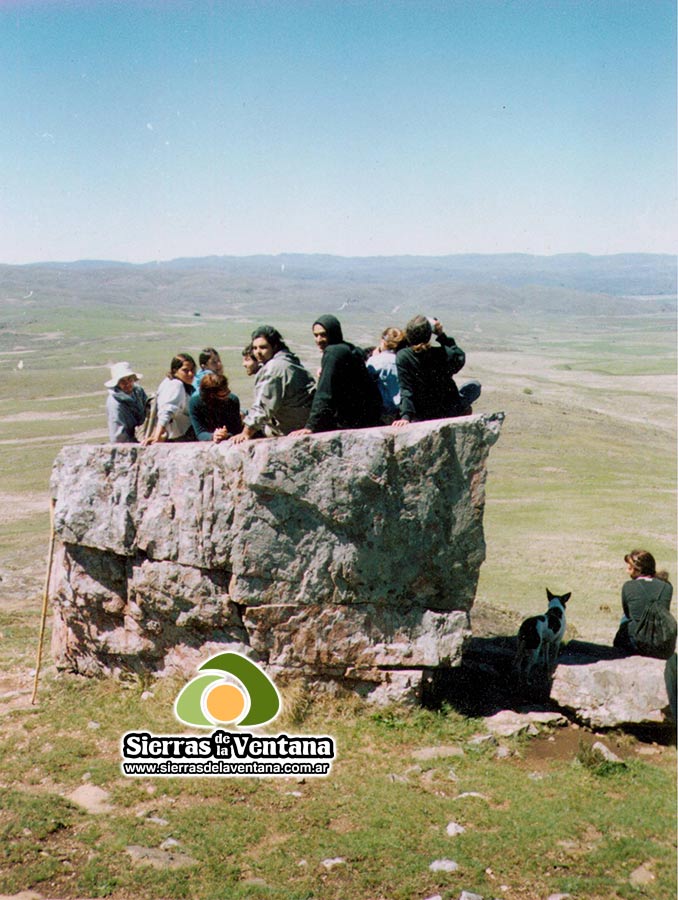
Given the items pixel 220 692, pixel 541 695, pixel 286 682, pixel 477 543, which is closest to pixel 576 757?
pixel 541 695

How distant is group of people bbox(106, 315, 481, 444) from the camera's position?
1118 cm

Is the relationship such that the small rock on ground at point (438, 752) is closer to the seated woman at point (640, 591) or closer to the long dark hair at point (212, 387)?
the seated woman at point (640, 591)

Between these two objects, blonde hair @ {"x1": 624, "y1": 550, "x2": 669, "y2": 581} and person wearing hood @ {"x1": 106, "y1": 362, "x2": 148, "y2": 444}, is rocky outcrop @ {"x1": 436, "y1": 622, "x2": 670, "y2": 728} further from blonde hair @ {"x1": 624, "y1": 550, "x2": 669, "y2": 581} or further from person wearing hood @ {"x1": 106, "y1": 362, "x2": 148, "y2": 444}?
person wearing hood @ {"x1": 106, "y1": 362, "x2": 148, "y2": 444}

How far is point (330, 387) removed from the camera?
11195mm

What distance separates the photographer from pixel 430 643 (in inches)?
454

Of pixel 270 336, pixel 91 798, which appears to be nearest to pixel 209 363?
pixel 270 336

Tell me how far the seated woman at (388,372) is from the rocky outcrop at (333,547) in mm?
900

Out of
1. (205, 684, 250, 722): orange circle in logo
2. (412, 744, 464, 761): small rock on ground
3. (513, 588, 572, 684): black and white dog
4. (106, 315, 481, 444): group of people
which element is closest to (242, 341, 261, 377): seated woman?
(106, 315, 481, 444): group of people

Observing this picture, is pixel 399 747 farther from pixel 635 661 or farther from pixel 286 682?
pixel 635 661

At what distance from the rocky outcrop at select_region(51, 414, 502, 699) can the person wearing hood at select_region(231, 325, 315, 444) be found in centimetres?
44

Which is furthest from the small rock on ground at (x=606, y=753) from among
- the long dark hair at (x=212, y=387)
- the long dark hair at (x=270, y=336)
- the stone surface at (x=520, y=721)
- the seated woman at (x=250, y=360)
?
the long dark hair at (x=212, y=387)

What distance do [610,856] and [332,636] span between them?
4793mm

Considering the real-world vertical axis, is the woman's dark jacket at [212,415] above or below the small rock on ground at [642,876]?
above

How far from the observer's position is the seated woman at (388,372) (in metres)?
11.9
